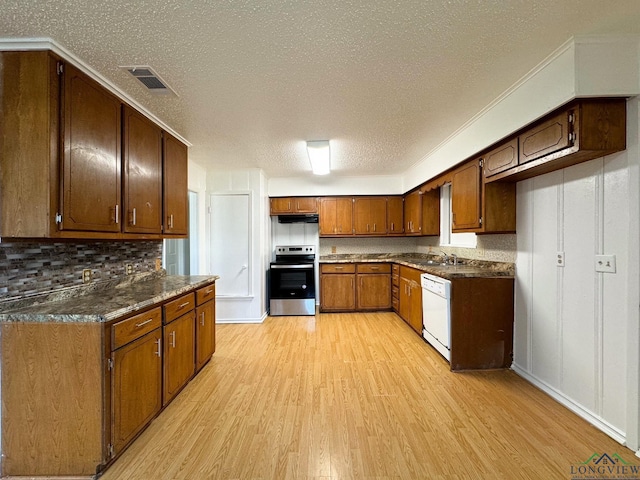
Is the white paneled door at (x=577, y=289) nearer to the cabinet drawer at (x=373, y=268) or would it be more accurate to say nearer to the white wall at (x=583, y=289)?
the white wall at (x=583, y=289)

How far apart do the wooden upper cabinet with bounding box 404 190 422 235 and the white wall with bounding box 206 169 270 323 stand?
250 cm

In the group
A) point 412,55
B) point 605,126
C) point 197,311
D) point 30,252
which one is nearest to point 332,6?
point 412,55

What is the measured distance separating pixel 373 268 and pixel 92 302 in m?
A: 3.99

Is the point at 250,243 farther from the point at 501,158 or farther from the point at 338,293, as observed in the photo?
the point at 501,158

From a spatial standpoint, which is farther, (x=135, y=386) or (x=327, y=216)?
(x=327, y=216)

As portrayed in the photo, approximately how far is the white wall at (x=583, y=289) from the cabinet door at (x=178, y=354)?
9.87 ft

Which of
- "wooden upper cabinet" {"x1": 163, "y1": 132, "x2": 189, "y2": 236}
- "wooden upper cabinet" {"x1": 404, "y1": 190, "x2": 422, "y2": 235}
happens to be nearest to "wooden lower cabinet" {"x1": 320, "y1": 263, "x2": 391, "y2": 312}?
"wooden upper cabinet" {"x1": 404, "y1": 190, "x2": 422, "y2": 235}

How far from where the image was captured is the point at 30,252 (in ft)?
5.97

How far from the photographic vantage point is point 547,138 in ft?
6.57

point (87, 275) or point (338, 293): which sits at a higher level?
point (87, 275)

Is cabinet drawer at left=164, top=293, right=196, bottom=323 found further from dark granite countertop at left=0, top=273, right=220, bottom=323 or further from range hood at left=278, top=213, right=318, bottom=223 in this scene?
range hood at left=278, top=213, right=318, bottom=223

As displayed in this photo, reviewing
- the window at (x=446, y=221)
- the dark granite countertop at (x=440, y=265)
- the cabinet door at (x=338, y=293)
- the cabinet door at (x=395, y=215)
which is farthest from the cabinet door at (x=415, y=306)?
the cabinet door at (x=395, y=215)

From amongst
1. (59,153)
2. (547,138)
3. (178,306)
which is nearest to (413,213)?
(547,138)

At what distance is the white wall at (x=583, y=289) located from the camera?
1.77 m
